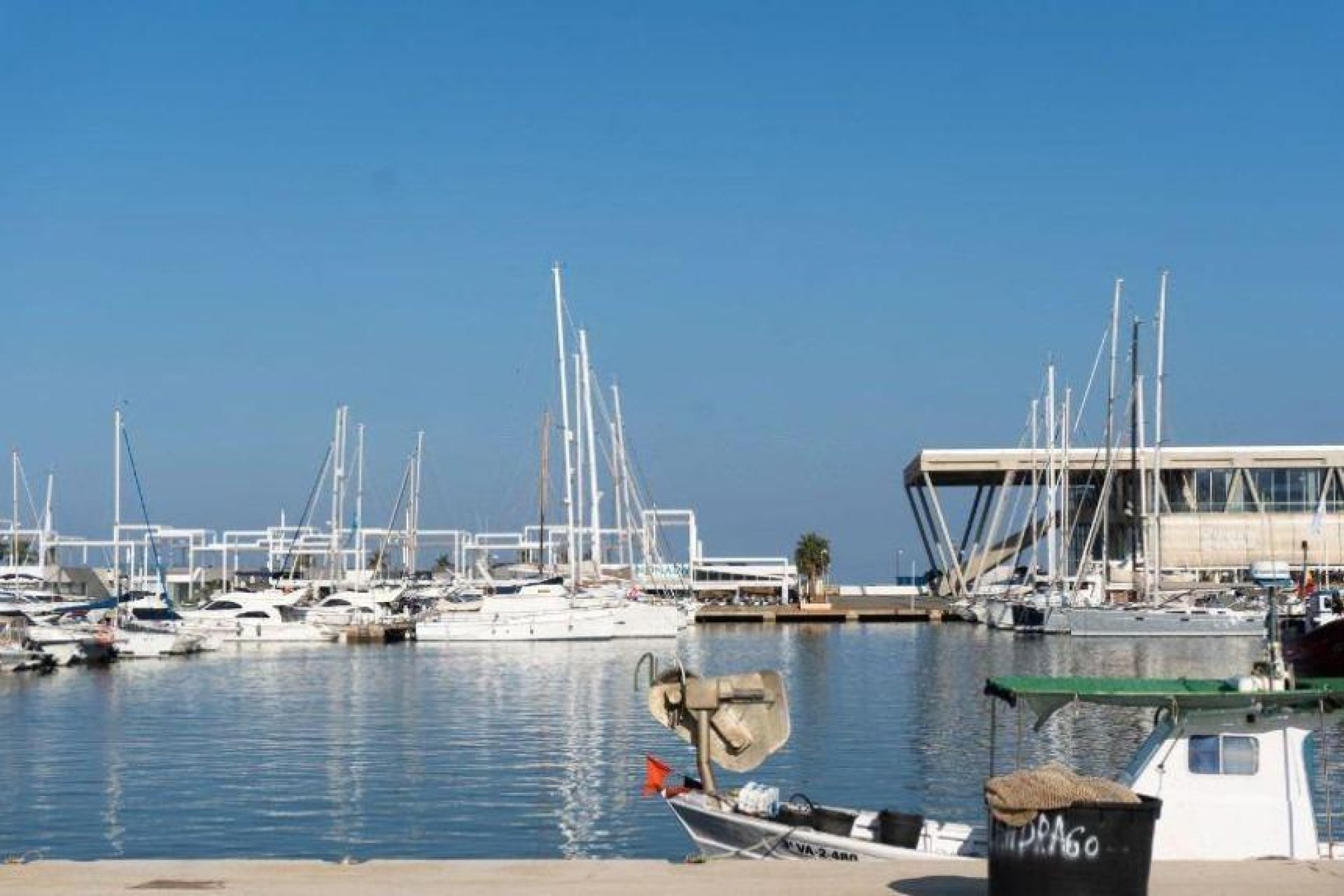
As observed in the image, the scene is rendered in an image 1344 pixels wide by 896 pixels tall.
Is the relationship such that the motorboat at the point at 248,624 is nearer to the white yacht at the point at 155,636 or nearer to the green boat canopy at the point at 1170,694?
the white yacht at the point at 155,636

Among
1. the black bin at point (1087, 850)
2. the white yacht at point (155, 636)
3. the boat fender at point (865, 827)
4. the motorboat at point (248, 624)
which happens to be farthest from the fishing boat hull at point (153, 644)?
the black bin at point (1087, 850)

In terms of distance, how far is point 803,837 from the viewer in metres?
20.1

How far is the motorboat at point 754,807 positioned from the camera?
1969cm

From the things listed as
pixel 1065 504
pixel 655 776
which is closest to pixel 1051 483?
pixel 1065 504

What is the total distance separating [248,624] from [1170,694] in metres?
74.2

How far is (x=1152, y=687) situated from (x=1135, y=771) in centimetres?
82

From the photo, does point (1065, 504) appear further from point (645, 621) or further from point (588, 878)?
point (588, 878)

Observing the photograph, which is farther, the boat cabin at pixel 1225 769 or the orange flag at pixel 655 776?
the orange flag at pixel 655 776

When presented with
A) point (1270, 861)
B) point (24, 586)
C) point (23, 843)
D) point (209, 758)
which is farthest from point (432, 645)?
point (1270, 861)

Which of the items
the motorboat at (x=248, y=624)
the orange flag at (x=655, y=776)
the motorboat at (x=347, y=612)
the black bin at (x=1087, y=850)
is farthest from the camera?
the motorboat at (x=347, y=612)

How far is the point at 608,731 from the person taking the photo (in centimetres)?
4544

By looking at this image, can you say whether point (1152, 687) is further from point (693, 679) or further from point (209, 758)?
point (209, 758)

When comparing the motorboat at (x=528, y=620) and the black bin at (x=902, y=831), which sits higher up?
the motorboat at (x=528, y=620)

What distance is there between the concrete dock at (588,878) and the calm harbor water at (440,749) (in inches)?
392
